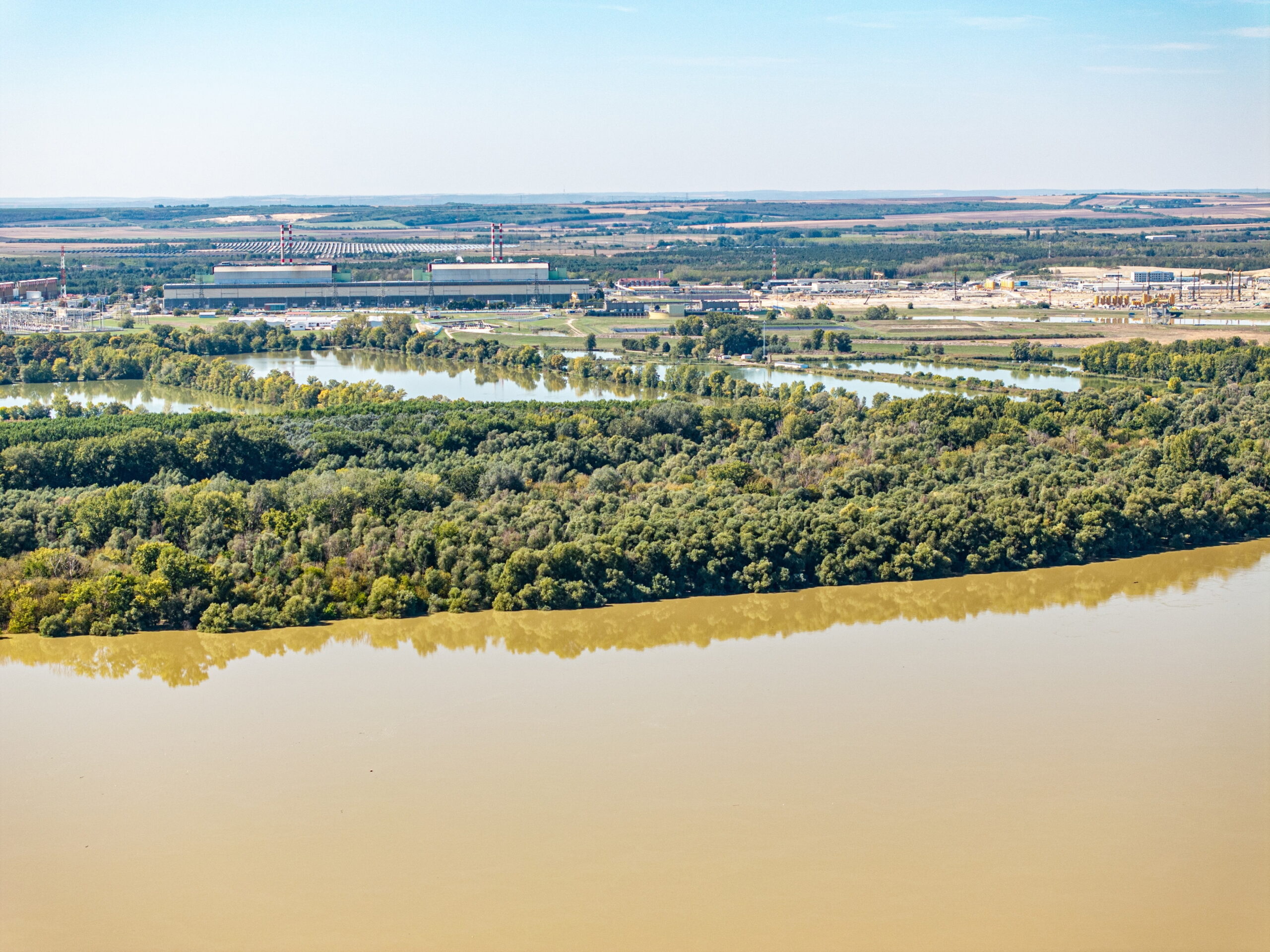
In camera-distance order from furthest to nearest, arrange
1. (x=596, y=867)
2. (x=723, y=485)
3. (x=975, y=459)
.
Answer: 1. (x=975, y=459)
2. (x=723, y=485)
3. (x=596, y=867)

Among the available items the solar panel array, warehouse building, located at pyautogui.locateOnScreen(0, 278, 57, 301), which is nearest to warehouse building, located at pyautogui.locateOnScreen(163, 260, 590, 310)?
warehouse building, located at pyautogui.locateOnScreen(0, 278, 57, 301)

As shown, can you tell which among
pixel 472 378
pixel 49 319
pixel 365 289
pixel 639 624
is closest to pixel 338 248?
pixel 365 289

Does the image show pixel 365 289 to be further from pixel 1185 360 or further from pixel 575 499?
pixel 575 499

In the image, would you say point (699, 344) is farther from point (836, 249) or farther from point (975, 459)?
point (836, 249)

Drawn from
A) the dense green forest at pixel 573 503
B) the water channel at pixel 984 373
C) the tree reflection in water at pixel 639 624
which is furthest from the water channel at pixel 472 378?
the tree reflection in water at pixel 639 624

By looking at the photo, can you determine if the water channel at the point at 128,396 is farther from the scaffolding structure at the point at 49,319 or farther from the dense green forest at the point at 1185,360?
the dense green forest at the point at 1185,360

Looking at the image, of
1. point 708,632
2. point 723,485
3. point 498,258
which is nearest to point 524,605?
point 708,632
